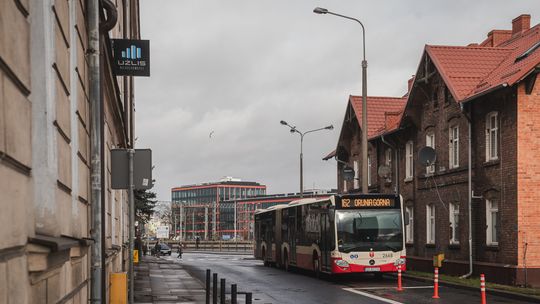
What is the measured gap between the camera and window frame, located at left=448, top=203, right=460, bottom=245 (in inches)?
1162

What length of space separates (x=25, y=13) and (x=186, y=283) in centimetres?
2305

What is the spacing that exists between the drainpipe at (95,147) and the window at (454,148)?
23.3 m

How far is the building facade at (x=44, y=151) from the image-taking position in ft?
A: 11.7

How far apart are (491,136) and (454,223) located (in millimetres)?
4875

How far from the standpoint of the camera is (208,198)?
170250mm

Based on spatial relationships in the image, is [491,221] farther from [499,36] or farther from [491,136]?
[499,36]

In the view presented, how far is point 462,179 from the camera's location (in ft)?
94.0

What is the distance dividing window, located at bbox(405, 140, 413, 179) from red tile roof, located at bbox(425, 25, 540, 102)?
596cm

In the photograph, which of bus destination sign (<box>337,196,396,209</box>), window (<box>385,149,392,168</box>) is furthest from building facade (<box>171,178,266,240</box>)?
bus destination sign (<box>337,196,396,209</box>)

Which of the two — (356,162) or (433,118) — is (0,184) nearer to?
(433,118)

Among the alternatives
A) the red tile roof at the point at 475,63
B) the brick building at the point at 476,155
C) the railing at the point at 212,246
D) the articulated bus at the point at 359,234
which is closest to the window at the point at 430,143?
the brick building at the point at 476,155

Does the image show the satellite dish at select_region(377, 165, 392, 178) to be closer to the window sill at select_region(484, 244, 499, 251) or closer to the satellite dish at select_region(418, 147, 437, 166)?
the satellite dish at select_region(418, 147, 437, 166)

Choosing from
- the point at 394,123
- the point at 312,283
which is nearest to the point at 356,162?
the point at 394,123

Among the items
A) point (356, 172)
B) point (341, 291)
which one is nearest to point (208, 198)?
point (356, 172)
